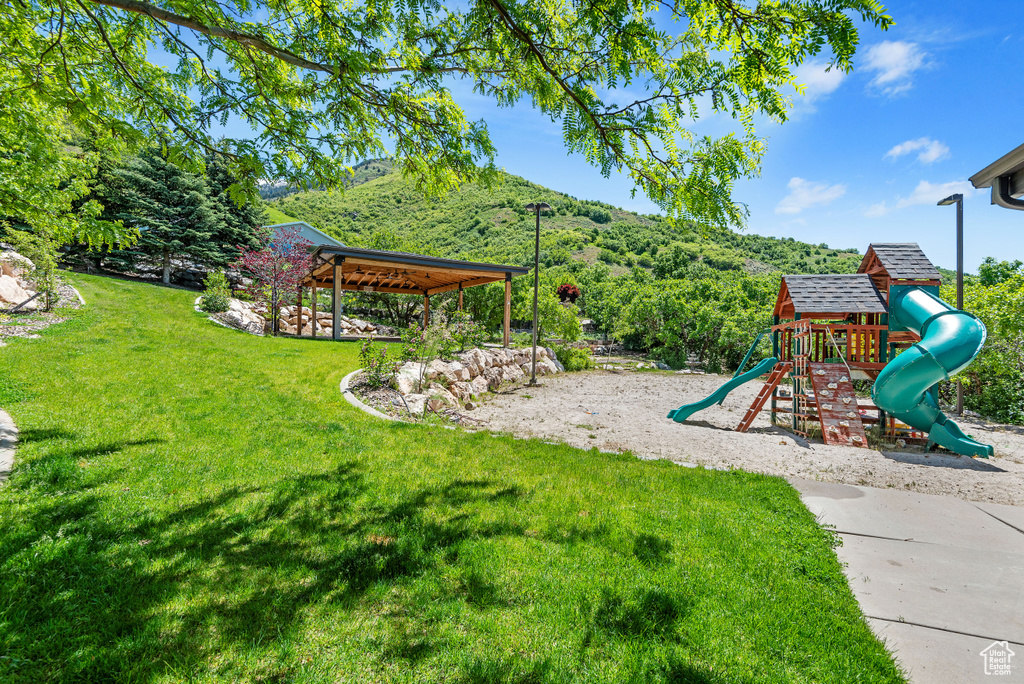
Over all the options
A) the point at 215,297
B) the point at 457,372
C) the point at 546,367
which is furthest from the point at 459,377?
the point at 215,297

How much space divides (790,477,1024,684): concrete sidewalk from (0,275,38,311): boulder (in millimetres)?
17233

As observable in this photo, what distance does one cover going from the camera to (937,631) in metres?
2.38

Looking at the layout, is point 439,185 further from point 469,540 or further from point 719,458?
point 719,458

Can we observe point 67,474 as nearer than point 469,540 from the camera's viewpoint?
No

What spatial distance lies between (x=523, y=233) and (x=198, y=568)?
6097 centimetres

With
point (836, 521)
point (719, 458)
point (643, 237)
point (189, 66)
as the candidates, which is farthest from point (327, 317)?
point (643, 237)

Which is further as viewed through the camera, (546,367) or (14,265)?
(546,367)

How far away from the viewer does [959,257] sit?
995cm

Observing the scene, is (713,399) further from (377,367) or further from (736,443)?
(377,367)

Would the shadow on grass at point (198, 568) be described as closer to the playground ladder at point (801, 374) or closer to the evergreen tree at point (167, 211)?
the playground ladder at point (801, 374)

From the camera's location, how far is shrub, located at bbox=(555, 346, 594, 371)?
55.7 ft

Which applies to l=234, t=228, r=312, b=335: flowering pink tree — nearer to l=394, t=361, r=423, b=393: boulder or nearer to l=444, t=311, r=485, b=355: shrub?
l=444, t=311, r=485, b=355: shrub

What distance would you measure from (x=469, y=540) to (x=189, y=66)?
5120 mm

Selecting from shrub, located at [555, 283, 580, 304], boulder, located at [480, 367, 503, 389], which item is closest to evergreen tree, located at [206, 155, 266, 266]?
shrub, located at [555, 283, 580, 304]
